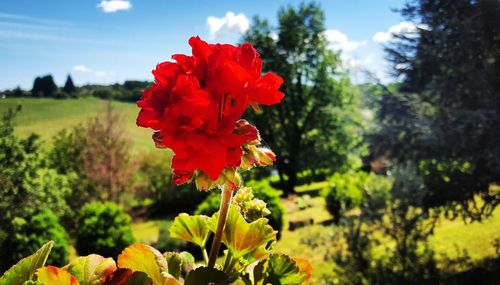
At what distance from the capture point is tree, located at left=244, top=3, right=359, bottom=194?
27078 millimetres

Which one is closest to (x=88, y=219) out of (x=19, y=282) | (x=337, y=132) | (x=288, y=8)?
(x=19, y=282)

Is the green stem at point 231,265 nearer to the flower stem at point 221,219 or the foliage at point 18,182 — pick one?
the flower stem at point 221,219

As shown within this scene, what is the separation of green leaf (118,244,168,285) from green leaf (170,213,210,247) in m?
0.12

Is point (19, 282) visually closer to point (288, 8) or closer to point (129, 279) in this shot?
point (129, 279)

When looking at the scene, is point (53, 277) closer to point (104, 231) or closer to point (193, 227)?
point (193, 227)

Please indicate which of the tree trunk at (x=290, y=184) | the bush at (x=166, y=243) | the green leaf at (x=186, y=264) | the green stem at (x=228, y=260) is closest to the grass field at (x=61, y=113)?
the tree trunk at (x=290, y=184)

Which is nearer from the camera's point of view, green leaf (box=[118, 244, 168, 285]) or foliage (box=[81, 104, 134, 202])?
green leaf (box=[118, 244, 168, 285])

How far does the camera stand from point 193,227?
0.94m

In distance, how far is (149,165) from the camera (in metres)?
24.8

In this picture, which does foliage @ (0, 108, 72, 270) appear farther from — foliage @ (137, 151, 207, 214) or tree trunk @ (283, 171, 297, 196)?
tree trunk @ (283, 171, 297, 196)

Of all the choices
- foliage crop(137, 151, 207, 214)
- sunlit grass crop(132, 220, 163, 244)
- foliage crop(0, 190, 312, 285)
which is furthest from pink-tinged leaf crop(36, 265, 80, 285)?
foliage crop(137, 151, 207, 214)

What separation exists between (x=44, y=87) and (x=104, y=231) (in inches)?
2086

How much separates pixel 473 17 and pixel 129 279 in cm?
1007

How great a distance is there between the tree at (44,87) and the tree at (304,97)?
41.1 metres
